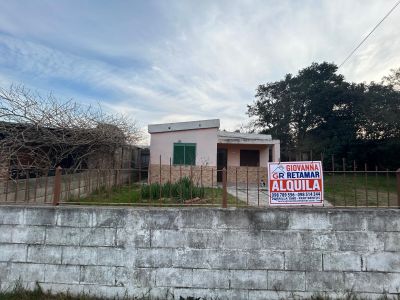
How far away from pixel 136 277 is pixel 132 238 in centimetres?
46

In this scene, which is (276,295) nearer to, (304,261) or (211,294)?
(304,261)

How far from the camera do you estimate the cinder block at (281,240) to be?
3008 millimetres

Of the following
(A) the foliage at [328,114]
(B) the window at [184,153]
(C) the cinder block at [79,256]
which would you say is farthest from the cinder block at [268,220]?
(A) the foliage at [328,114]

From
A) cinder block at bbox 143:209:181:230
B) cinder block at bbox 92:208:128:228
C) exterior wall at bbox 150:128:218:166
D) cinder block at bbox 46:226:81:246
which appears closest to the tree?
exterior wall at bbox 150:128:218:166

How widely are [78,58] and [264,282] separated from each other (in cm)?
750

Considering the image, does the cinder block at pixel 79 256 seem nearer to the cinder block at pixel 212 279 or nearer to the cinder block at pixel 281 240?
the cinder block at pixel 212 279

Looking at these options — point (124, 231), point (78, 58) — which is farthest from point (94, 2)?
point (124, 231)

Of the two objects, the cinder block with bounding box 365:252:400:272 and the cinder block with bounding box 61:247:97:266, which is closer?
the cinder block with bounding box 365:252:400:272

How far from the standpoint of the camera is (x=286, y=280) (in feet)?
9.77

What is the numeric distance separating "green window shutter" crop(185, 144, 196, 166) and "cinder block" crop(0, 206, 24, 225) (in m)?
8.97

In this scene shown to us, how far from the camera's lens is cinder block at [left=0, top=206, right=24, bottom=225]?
325 cm

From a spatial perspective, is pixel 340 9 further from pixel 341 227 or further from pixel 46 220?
pixel 46 220

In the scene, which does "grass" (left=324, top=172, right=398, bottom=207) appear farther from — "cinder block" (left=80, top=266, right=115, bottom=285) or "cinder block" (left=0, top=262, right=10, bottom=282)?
"cinder block" (left=0, top=262, right=10, bottom=282)

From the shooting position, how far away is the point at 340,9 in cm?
643
